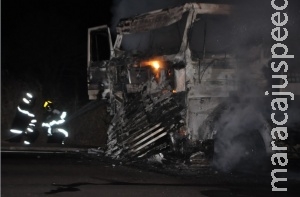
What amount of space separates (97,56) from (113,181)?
546 centimetres

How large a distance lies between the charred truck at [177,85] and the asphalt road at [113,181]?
1.75ft

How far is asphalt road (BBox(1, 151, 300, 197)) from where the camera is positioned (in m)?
7.82

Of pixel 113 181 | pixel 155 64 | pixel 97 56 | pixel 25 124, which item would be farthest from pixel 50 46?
pixel 113 181

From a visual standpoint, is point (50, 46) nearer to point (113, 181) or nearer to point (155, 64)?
point (155, 64)

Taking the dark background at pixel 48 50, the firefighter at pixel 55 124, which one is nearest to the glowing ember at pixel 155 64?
the firefighter at pixel 55 124

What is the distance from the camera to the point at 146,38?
1268cm

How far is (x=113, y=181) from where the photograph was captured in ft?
29.3

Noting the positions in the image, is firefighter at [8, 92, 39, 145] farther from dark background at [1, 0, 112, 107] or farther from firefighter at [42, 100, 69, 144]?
dark background at [1, 0, 112, 107]

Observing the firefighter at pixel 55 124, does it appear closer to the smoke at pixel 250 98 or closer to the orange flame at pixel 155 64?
the orange flame at pixel 155 64

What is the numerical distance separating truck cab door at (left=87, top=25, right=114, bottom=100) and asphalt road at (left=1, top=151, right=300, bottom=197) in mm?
2492

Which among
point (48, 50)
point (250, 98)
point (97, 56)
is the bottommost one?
point (250, 98)

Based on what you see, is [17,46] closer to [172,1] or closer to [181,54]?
[172,1]

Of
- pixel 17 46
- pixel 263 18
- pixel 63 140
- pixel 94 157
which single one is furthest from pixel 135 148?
pixel 17 46

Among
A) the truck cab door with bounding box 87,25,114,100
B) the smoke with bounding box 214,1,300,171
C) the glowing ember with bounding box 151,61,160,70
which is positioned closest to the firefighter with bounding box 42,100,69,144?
the truck cab door with bounding box 87,25,114,100
